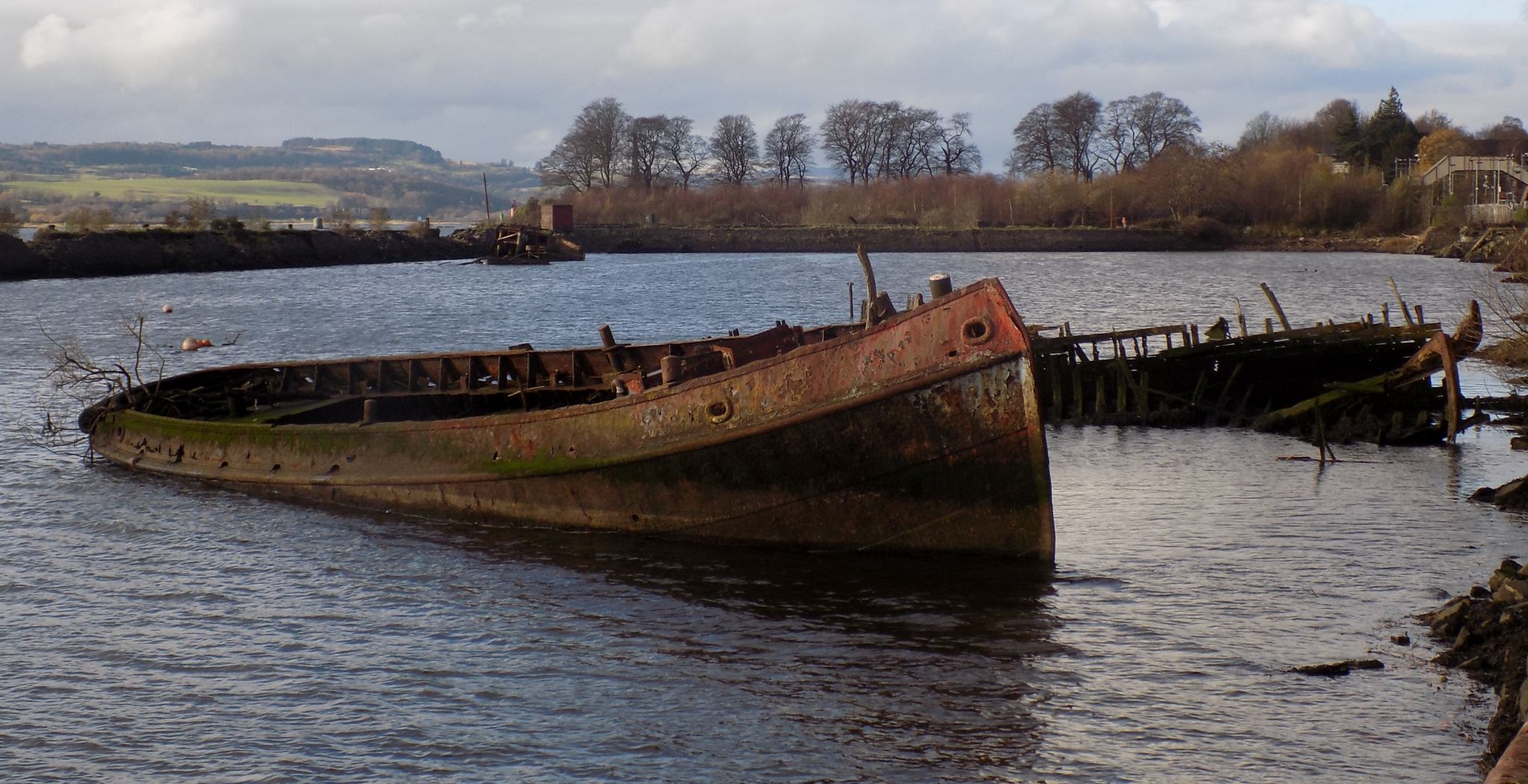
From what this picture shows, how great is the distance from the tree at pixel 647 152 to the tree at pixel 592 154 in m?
1.06

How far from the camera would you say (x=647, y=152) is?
5231 inches

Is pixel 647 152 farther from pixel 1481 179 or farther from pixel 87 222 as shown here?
pixel 1481 179

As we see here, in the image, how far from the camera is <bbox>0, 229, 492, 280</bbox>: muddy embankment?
69.6 m

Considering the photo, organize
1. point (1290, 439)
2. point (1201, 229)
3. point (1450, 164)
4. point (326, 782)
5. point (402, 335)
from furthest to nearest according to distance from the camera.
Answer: point (1201, 229), point (1450, 164), point (402, 335), point (1290, 439), point (326, 782)

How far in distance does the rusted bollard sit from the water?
1.67 meters

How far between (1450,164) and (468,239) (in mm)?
76377

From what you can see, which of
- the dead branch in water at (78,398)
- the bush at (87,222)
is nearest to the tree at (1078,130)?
the bush at (87,222)

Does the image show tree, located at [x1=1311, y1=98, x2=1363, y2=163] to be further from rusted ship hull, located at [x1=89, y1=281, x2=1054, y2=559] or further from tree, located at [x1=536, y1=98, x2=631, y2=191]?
rusted ship hull, located at [x1=89, y1=281, x2=1054, y2=559]

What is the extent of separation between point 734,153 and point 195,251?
220 feet

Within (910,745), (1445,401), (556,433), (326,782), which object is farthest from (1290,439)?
(326,782)

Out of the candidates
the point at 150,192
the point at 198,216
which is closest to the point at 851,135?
the point at 198,216

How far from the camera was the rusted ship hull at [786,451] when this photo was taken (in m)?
11.5

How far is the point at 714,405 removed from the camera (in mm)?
12102

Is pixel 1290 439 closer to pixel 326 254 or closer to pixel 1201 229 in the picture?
pixel 326 254
